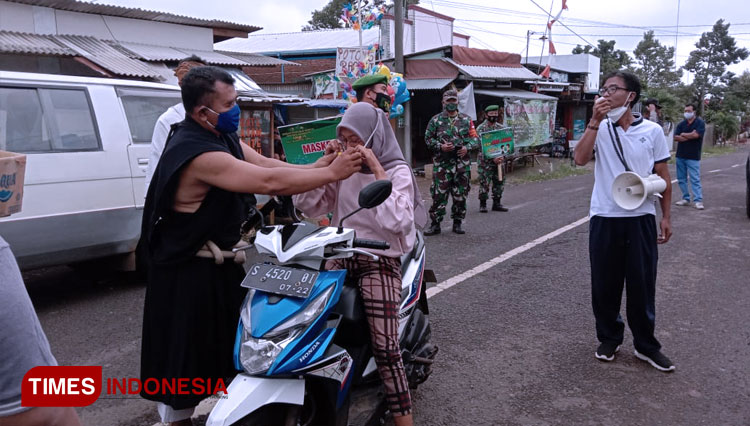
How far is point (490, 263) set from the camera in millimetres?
6309

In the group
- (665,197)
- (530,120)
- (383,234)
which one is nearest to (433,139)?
Answer: (665,197)

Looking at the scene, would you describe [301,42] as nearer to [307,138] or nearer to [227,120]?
[307,138]

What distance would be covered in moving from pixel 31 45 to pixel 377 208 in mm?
9256

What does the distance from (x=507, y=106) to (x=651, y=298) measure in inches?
562

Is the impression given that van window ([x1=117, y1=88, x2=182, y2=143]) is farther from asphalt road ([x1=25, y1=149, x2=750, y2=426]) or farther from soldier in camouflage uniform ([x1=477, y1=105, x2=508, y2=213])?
soldier in camouflage uniform ([x1=477, y1=105, x2=508, y2=213])

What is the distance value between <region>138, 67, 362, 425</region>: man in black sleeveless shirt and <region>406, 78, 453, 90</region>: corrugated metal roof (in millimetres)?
13457

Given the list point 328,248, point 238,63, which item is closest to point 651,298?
point 328,248

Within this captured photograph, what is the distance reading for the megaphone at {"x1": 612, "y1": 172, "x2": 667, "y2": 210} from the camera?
3549mm

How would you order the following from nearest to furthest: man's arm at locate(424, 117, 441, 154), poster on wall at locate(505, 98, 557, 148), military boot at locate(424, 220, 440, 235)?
military boot at locate(424, 220, 440, 235)
man's arm at locate(424, 117, 441, 154)
poster on wall at locate(505, 98, 557, 148)

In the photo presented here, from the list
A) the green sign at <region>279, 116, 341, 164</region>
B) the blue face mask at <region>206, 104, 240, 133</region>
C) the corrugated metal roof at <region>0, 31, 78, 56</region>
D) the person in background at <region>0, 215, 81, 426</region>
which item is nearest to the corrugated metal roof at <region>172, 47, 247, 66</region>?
the corrugated metal roof at <region>0, 31, 78, 56</region>

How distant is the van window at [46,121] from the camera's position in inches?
179

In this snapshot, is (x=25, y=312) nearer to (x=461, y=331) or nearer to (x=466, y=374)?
(x=466, y=374)

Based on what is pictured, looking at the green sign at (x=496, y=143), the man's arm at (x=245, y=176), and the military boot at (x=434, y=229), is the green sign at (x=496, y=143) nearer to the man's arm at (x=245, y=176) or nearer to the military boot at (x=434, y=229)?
the military boot at (x=434, y=229)

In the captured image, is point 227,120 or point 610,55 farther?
point 610,55
